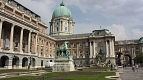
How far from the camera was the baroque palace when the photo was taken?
4547cm

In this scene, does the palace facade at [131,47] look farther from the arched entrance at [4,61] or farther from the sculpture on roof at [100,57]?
the arched entrance at [4,61]

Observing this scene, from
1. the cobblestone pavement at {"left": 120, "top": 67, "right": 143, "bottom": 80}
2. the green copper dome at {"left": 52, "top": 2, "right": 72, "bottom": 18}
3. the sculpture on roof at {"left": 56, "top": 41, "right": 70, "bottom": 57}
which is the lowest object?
the cobblestone pavement at {"left": 120, "top": 67, "right": 143, "bottom": 80}

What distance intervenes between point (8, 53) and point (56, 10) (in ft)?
→ 224

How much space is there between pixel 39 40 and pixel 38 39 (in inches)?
52.9

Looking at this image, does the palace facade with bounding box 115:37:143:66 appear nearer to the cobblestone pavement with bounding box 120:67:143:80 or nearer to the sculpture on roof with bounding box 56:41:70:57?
the sculpture on roof with bounding box 56:41:70:57

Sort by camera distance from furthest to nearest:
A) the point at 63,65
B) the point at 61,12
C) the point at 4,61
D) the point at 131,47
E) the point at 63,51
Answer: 1. the point at 61,12
2. the point at 131,47
3. the point at 4,61
4. the point at 63,51
5. the point at 63,65

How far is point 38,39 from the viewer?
67312 mm

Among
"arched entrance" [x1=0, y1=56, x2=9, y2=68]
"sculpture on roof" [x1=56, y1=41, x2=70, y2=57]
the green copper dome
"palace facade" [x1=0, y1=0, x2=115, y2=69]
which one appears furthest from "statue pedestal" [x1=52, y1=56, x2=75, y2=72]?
the green copper dome

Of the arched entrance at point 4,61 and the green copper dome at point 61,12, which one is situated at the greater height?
the green copper dome at point 61,12

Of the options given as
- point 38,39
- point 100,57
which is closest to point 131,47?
point 100,57

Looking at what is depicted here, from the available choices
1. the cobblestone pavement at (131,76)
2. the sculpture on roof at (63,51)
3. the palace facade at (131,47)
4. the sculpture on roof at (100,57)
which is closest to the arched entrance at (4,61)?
the sculpture on roof at (63,51)

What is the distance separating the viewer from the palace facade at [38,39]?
45406 mm

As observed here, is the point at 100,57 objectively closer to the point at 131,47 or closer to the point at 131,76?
the point at 131,47

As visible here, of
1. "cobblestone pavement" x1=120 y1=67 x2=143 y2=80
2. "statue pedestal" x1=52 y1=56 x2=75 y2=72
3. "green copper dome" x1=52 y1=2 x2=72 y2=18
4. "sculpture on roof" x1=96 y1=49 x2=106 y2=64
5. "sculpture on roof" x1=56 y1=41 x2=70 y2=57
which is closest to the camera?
"cobblestone pavement" x1=120 y1=67 x2=143 y2=80
